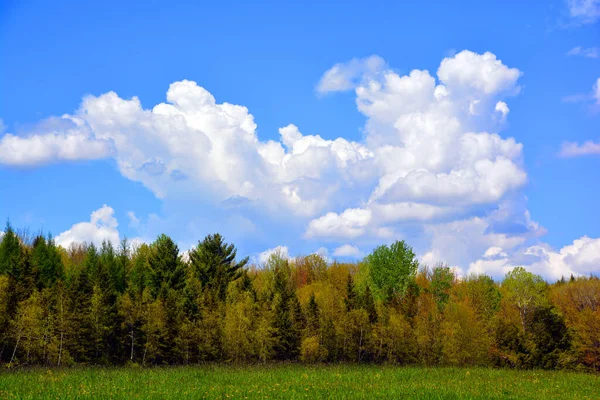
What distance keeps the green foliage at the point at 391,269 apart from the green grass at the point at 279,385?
3817 centimetres

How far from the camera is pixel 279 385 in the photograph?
31703mm

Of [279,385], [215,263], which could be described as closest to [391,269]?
[215,263]

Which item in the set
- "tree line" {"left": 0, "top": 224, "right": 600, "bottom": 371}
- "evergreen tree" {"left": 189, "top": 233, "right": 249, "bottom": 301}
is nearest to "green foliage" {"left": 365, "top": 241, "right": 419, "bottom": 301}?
"tree line" {"left": 0, "top": 224, "right": 600, "bottom": 371}

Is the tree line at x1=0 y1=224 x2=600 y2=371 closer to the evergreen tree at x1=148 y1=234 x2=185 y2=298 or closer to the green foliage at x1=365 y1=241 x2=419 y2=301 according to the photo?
the evergreen tree at x1=148 y1=234 x2=185 y2=298

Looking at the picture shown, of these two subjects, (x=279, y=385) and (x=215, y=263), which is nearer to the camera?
(x=279, y=385)

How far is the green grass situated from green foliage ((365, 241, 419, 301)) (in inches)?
1503

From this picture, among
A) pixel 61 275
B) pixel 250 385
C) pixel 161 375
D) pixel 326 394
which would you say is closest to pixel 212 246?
pixel 61 275

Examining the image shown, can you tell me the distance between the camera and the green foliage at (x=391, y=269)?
83.5 metres

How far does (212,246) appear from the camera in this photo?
76188mm

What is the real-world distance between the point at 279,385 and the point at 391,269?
55.1 metres

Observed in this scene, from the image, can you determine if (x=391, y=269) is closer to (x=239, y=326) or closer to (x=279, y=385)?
(x=239, y=326)

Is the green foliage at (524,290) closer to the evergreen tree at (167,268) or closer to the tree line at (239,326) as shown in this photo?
the tree line at (239,326)

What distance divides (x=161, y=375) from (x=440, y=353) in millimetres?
33884

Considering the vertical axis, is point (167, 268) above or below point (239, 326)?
above
